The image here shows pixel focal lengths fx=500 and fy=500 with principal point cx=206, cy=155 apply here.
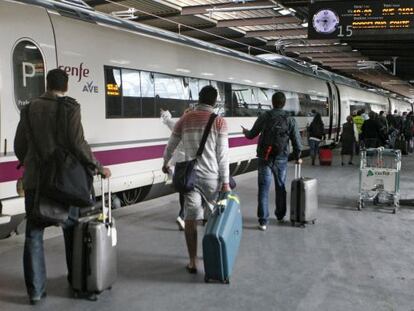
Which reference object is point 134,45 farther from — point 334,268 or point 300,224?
point 334,268

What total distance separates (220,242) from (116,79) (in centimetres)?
346

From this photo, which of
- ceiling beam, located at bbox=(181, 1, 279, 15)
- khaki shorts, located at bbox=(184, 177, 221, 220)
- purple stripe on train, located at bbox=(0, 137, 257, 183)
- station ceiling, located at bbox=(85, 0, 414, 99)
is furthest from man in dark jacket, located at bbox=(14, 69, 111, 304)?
ceiling beam, located at bbox=(181, 1, 279, 15)

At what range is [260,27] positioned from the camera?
16516 mm

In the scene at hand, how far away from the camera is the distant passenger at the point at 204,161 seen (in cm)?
443

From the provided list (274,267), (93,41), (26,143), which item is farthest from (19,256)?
(93,41)

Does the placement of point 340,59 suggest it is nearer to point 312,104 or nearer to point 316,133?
point 312,104

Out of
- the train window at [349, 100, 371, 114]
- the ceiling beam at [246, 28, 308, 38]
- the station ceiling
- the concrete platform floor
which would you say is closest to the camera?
the concrete platform floor

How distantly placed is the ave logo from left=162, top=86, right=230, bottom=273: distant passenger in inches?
85.2

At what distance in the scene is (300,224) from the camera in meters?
6.39

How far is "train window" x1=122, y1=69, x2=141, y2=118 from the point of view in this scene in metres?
6.98

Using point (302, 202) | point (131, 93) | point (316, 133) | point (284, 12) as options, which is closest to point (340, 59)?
point (316, 133)

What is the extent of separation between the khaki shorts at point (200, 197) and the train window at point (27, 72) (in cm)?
217

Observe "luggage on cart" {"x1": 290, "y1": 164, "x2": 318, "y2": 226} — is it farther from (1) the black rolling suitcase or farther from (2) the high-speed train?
(1) the black rolling suitcase

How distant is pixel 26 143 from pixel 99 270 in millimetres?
1113
